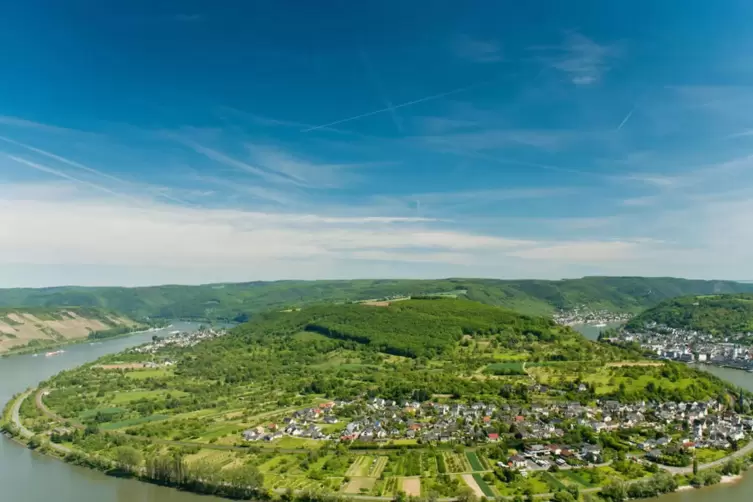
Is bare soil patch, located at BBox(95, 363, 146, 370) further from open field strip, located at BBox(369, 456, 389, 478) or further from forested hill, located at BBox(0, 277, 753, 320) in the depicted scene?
forested hill, located at BBox(0, 277, 753, 320)

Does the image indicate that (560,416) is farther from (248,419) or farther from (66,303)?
(66,303)

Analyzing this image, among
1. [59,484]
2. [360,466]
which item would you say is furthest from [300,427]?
[59,484]

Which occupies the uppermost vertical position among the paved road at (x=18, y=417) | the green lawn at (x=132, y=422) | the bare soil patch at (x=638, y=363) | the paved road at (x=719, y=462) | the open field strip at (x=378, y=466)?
the bare soil patch at (x=638, y=363)

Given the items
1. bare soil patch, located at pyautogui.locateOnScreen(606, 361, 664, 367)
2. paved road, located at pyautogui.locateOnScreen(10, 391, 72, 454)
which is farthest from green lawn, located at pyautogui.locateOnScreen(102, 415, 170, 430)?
bare soil patch, located at pyautogui.locateOnScreen(606, 361, 664, 367)

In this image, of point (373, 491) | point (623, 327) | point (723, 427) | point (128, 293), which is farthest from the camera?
point (128, 293)

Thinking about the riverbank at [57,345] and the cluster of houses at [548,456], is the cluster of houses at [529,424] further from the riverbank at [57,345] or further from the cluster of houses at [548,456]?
the riverbank at [57,345]

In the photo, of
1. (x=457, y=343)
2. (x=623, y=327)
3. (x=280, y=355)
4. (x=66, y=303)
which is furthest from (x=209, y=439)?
(x=66, y=303)

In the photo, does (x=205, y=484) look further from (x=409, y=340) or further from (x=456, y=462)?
(x=409, y=340)

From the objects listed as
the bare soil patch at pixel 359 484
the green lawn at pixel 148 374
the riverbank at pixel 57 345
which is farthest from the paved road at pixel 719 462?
the riverbank at pixel 57 345

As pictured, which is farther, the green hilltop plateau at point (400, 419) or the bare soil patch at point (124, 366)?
the bare soil patch at point (124, 366)
